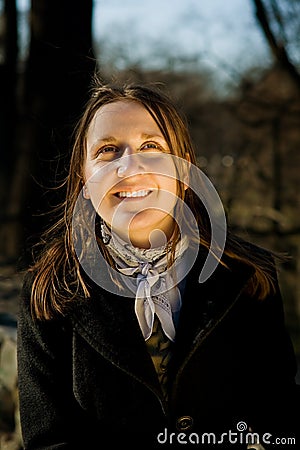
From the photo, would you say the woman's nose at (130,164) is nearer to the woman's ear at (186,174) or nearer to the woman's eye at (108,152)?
the woman's eye at (108,152)

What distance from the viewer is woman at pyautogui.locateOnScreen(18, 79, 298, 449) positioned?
1987 millimetres

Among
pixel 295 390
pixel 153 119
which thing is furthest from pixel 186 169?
pixel 295 390

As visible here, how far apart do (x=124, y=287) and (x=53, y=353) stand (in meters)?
0.28

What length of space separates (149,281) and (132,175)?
12.6 inches

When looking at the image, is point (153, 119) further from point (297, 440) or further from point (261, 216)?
point (261, 216)

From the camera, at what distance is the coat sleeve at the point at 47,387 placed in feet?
6.48

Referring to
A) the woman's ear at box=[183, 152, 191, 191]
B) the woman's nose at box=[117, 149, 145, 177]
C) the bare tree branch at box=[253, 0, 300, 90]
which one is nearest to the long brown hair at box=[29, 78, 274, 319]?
the woman's ear at box=[183, 152, 191, 191]

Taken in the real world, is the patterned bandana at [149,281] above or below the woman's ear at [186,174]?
below

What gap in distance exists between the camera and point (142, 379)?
195 centimetres

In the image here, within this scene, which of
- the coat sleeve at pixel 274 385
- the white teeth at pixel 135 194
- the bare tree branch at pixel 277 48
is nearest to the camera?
the white teeth at pixel 135 194

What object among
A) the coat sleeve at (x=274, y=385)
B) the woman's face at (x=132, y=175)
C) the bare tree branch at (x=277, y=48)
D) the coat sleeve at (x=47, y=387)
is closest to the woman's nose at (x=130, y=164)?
the woman's face at (x=132, y=175)

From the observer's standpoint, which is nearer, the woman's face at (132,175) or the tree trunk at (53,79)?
the woman's face at (132,175)

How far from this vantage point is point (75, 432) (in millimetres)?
1988

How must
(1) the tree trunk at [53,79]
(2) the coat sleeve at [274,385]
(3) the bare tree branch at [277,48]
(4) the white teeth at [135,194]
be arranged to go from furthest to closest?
(3) the bare tree branch at [277,48], (1) the tree trunk at [53,79], (2) the coat sleeve at [274,385], (4) the white teeth at [135,194]
